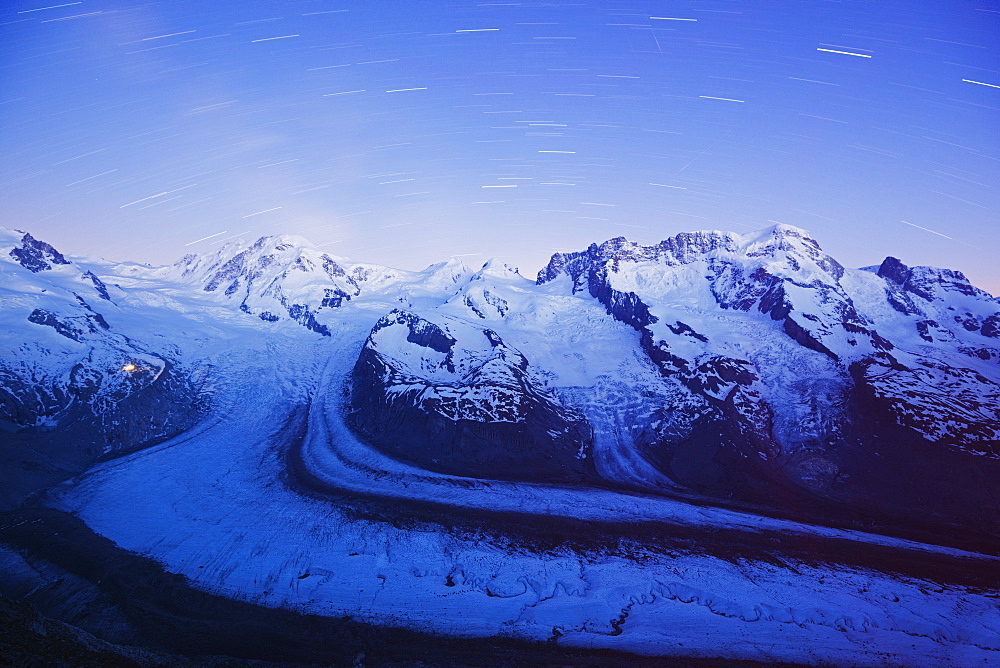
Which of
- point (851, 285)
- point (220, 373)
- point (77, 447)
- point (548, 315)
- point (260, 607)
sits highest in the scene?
point (851, 285)

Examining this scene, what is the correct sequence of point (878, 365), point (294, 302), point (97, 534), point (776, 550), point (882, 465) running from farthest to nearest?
point (294, 302) < point (878, 365) < point (882, 465) < point (776, 550) < point (97, 534)

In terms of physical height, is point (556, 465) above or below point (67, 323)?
below

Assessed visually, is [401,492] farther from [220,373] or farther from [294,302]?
[294,302]

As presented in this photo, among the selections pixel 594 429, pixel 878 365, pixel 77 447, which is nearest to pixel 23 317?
pixel 77 447

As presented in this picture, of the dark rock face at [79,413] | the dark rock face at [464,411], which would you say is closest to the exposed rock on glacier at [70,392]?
the dark rock face at [79,413]

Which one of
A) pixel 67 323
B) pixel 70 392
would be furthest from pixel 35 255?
pixel 70 392

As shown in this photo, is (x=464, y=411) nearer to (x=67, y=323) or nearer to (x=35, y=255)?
(x=67, y=323)

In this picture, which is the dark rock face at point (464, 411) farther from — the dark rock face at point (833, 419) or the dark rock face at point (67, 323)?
the dark rock face at point (67, 323)
